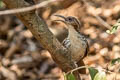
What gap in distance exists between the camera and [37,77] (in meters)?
6.98

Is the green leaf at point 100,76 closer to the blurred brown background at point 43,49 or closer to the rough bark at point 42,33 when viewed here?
the rough bark at point 42,33

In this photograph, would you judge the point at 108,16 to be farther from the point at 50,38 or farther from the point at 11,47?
the point at 50,38

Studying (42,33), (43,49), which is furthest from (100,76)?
(43,49)

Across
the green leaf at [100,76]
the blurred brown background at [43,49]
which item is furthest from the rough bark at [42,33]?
the blurred brown background at [43,49]

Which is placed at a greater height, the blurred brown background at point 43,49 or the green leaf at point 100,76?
the blurred brown background at point 43,49

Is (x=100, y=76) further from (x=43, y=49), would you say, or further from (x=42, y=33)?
(x=43, y=49)

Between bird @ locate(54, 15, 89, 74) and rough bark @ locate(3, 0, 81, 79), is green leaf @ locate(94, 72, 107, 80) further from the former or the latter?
bird @ locate(54, 15, 89, 74)

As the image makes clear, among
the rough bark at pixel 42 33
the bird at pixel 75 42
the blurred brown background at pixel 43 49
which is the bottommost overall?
the rough bark at pixel 42 33

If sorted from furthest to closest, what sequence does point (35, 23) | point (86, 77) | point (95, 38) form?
point (95, 38)
point (86, 77)
point (35, 23)

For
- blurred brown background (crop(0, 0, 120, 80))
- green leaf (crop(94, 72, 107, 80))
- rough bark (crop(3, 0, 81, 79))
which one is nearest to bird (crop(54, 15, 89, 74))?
rough bark (crop(3, 0, 81, 79))

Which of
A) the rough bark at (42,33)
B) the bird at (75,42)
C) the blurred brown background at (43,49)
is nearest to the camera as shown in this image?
the rough bark at (42,33)

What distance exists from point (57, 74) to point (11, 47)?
47.3 inches

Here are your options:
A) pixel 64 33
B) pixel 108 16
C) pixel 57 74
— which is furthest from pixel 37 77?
pixel 108 16

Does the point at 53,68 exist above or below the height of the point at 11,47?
below
